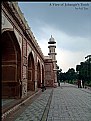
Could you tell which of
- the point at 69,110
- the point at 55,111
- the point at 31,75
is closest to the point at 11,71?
the point at 55,111

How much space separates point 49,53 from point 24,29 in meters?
28.6

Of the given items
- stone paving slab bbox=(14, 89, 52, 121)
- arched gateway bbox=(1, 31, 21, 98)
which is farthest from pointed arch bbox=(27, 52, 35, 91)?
stone paving slab bbox=(14, 89, 52, 121)

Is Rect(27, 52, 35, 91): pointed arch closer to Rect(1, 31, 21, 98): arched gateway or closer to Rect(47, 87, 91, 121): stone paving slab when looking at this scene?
Rect(47, 87, 91, 121): stone paving slab

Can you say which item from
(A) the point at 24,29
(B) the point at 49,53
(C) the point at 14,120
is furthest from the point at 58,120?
(B) the point at 49,53

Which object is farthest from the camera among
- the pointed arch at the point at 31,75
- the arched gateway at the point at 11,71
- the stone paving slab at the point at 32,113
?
the pointed arch at the point at 31,75

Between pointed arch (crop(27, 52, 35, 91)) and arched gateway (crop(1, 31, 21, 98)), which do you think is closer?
arched gateway (crop(1, 31, 21, 98))

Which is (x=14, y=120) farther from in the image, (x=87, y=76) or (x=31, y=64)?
(x=87, y=76)

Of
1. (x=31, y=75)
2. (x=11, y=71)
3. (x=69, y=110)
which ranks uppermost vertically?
(x=11, y=71)

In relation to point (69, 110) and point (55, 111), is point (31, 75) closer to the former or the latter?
point (69, 110)

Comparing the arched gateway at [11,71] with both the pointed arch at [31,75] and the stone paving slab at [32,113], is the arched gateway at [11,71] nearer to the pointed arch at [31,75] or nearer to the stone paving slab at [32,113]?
the stone paving slab at [32,113]

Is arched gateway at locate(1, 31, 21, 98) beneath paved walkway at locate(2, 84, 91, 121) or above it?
above

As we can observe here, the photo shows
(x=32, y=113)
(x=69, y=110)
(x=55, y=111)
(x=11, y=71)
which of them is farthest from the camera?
(x=11, y=71)

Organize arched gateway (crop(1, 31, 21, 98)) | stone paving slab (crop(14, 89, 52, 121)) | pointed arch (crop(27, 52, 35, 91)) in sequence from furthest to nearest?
pointed arch (crop(27, 52, 35, 91))
arched gateway (crop(1, 31, 21, 98))
stone paving slab (crop(14, 89, 52, 121))

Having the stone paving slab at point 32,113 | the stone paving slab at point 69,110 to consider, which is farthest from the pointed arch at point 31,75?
the stone paving slab at point 32,113
